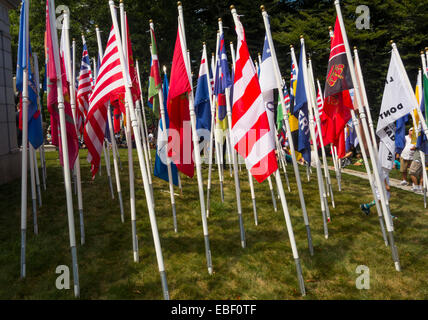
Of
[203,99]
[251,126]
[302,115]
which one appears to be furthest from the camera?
[302,115]

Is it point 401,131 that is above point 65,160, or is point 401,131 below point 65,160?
above

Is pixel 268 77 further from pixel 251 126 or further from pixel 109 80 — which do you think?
pixel 109 80

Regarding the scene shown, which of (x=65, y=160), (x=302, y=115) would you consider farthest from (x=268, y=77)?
(x=65, y=160)

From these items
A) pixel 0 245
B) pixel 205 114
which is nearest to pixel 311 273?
pixel 205 114

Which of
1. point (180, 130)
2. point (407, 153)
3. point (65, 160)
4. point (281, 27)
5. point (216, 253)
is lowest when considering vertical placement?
point (216, 253)

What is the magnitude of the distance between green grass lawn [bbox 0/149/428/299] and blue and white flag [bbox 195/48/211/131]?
7.29 ft

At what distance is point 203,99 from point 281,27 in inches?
845

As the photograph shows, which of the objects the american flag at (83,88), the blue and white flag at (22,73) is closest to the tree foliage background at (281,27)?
the american flag at (83,88)

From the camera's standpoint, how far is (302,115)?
9164 millimetres

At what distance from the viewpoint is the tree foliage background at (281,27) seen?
25609 millimetres

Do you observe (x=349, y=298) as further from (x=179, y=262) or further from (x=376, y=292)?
(x=179, y=262)

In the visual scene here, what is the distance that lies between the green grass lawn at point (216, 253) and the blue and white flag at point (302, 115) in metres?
1.68

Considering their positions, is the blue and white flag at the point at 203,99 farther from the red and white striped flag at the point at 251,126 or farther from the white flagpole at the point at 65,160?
the white flagpole at the point at 65,160

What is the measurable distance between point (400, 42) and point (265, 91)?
24293 mm
